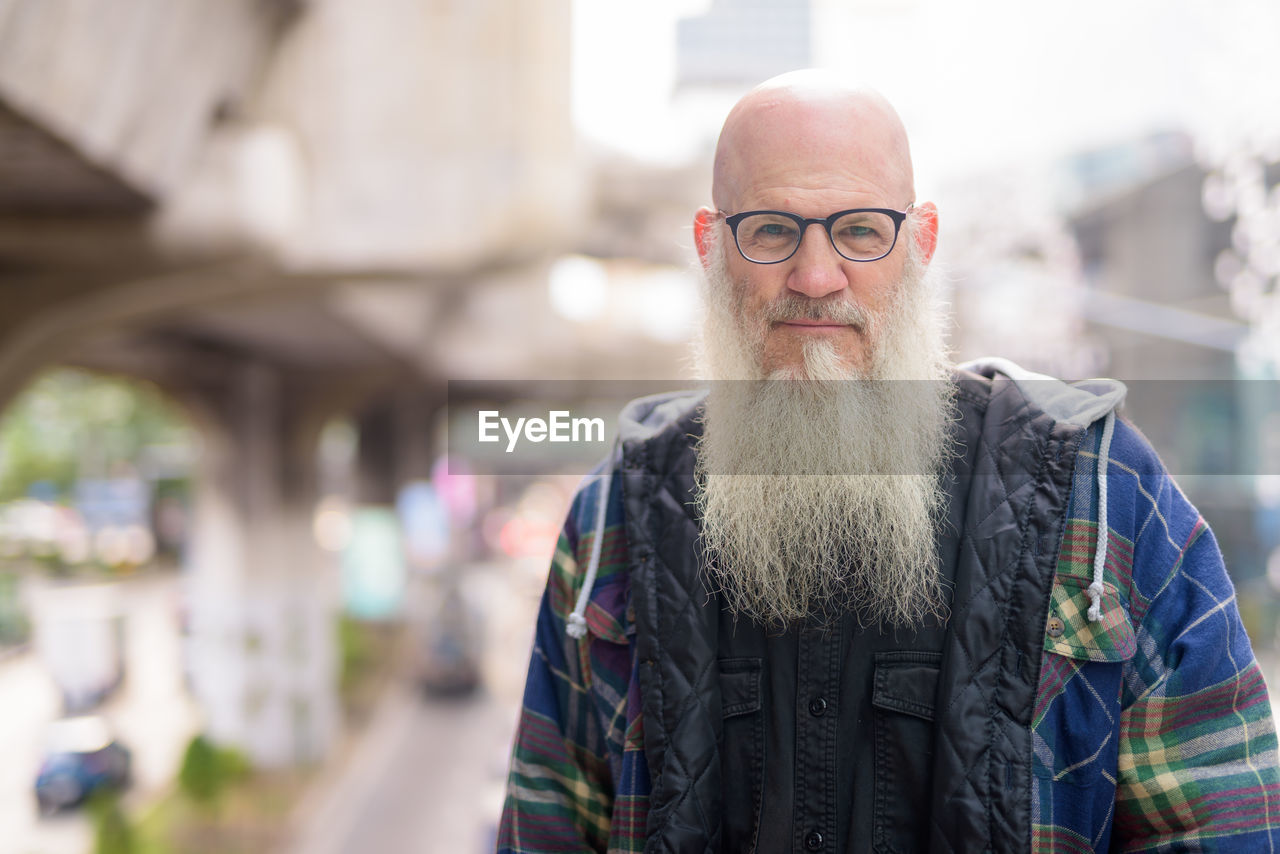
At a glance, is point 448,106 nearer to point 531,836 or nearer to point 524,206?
point 524,206

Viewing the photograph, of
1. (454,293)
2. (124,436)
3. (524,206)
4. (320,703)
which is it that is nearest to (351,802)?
(320,703)

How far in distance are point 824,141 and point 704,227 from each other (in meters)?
0.33

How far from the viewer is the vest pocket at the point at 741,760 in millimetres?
1657

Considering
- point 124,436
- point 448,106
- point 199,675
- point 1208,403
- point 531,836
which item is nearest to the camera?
point 531,836

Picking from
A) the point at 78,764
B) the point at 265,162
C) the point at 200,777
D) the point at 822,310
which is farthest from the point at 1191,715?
the point at 78,764

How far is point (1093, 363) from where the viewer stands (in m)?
14.7

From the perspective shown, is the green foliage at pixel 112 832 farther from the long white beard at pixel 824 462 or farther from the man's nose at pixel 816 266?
the man's nose at pixel 816 266

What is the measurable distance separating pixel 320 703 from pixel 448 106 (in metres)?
11.5

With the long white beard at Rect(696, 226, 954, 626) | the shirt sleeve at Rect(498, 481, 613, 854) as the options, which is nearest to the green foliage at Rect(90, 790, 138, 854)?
the shirt sleeve at Rect(498, 481, 613, 854)

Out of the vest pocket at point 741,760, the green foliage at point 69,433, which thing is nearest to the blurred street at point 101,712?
the green foliage at point 69,433

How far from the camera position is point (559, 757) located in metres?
1.81

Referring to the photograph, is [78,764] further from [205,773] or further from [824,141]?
[824,141]

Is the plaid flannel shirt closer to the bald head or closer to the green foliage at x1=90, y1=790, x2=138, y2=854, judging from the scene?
the bald head

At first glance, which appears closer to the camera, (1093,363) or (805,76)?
(805,76)
